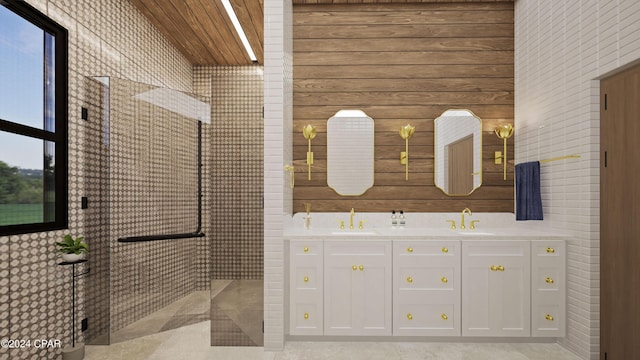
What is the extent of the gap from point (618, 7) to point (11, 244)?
3944 mm

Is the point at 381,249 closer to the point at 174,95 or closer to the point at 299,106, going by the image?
the point at 299,106

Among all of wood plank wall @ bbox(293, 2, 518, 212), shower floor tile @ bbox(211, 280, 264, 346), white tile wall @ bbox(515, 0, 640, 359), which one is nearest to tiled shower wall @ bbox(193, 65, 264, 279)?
shower floor tile @ bbox(211, 280, 264, 346)

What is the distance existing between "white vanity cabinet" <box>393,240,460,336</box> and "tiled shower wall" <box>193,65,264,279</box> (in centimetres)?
110

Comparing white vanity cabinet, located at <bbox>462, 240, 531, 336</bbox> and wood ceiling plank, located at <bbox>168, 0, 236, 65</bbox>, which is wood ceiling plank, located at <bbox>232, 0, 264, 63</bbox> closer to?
wood ceiling plank, located at <bbox>168, 0, 236, 65</bbox>

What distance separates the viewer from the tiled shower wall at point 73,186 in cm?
206

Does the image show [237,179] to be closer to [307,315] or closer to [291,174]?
[291,174]

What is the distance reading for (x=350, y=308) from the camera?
2664 millimetres

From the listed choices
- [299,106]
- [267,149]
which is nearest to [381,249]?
[267,149]

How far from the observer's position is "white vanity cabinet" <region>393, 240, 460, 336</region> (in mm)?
2645

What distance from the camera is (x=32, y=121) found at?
2242mm

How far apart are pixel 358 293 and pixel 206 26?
288 centimetres

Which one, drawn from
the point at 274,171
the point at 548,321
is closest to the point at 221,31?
the point at 274,171

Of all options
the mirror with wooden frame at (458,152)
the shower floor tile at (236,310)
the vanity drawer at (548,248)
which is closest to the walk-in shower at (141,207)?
the shower floor tile at (236,310)

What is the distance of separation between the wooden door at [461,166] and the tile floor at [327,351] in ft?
4.34
